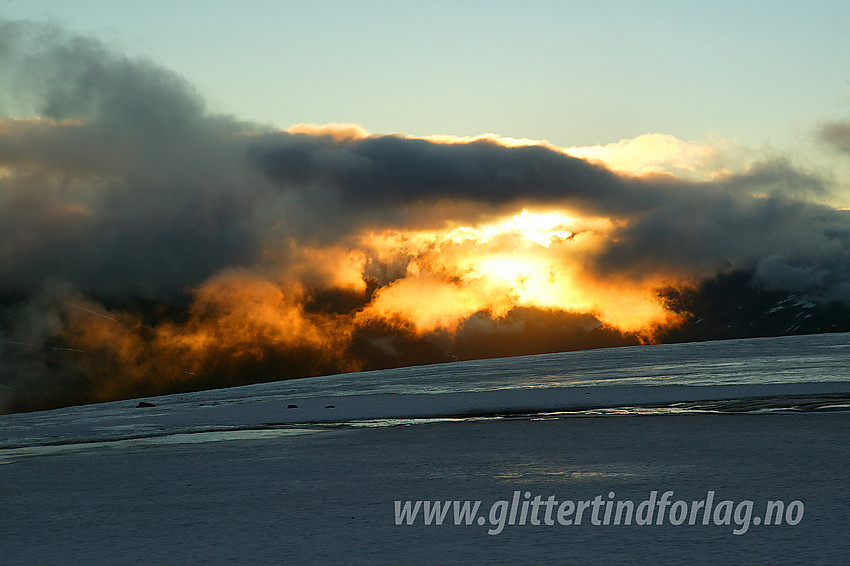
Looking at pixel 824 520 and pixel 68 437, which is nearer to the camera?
pixel 824 520

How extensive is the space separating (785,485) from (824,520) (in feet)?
9.67

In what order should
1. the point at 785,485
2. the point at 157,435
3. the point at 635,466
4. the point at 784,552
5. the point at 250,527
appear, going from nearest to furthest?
the point at 784,552, the point at 250,527, the point at 785,485, the point at 635,466, the point at 157,435

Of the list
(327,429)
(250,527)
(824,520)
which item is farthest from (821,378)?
(250,527)

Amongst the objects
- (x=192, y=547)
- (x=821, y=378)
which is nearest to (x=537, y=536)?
(x=192, y=547)

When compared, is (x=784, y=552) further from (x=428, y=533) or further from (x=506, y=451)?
(x=506, y=451)

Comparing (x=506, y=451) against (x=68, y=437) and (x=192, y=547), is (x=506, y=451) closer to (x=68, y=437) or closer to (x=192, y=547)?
(x=192, y=547)

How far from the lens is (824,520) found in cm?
1170

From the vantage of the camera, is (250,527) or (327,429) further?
(327,429)

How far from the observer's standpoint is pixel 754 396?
123 ft

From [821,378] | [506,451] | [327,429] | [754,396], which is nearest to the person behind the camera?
[506,451]

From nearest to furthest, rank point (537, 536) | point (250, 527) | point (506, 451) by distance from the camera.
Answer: point (537, 536) < point (250, 527) < point (506, 451)

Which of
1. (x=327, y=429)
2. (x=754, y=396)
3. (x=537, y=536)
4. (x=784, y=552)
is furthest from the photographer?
(x=754, y=396)

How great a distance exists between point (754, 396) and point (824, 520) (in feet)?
91.0

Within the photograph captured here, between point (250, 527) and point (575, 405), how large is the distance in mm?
27812
